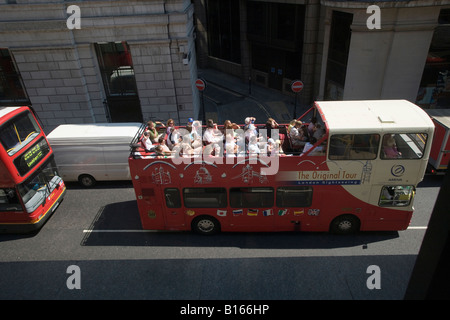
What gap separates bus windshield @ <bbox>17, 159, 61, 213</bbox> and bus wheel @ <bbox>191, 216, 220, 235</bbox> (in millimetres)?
5279

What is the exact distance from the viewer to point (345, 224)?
10.2 metres

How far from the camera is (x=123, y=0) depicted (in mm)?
14906

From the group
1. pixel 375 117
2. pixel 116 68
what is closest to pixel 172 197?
pixel 375 117

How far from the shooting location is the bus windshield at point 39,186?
1047cm

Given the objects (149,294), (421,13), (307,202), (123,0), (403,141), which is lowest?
(149,294)

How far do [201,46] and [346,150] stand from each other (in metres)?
22.2

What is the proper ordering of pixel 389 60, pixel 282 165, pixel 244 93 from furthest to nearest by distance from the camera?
pixel 244 93 → pixel 389 60 → pixel 282 165

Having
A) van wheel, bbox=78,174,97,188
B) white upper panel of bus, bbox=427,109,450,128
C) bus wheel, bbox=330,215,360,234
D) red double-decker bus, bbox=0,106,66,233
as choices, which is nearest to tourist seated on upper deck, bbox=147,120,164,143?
red double-decker bus, bbox=0,106,66,233

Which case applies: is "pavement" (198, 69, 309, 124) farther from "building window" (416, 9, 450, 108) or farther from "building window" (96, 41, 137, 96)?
"building window" (416, 9, 450, 108)

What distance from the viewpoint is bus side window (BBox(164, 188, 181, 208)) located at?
9.88 m

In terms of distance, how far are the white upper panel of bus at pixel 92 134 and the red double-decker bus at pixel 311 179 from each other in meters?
2.68

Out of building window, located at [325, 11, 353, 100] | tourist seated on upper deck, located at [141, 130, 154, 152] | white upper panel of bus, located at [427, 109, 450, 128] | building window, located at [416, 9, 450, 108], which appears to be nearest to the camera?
tourist seated on upper deck, located at [141, 130, 154, 152]

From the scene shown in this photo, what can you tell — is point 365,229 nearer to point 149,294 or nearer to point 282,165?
point 282,165
